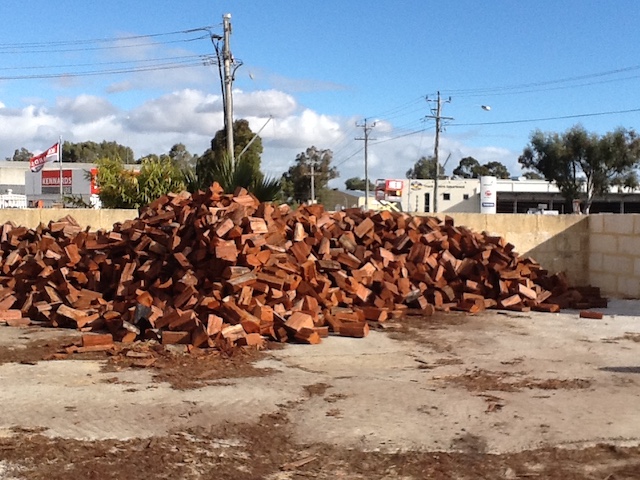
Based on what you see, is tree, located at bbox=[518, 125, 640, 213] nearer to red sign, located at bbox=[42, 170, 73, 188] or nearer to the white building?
the white building

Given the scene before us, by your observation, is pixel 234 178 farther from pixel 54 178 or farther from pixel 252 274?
pixel 54 178

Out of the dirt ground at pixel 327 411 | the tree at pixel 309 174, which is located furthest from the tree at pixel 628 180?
the dirt ground at pixel 327 411

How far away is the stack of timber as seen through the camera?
8031 millimetres

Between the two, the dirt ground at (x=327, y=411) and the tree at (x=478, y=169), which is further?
the tree at (x=478, y=169)

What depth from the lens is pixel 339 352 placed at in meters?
7.38

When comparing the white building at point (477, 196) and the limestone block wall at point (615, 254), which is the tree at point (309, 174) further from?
the limestone block wall at point (615, 254)

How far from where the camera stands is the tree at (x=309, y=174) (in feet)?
231

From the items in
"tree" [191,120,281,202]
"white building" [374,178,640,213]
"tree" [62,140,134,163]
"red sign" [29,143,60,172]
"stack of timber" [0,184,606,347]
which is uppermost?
"tree" [62,140,134,163]

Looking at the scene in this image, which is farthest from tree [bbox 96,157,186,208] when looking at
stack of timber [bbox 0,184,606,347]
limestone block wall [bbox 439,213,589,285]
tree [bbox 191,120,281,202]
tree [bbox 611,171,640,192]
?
tree [bbox 611,171,640,192]

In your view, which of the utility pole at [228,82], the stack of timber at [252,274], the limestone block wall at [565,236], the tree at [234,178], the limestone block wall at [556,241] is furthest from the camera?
the utility pole at [228,82]

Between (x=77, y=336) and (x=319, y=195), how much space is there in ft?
209

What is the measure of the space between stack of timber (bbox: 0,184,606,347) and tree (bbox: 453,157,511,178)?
9089 cm

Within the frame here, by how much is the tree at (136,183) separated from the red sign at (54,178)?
36842mm

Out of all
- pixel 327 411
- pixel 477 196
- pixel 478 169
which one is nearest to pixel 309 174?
pixel 477 196
